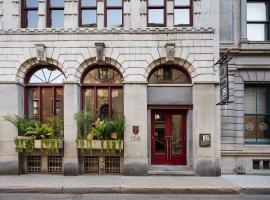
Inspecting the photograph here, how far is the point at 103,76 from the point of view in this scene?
44.6 ft

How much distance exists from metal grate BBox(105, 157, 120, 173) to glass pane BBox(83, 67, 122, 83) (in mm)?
3680

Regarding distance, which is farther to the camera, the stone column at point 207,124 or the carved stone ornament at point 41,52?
the carved stone ornament at point 41,52

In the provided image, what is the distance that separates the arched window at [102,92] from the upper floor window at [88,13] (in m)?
2.11

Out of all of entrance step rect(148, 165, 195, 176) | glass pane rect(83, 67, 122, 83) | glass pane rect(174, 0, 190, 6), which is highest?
glass pane rect(174, 0, 190, 6)

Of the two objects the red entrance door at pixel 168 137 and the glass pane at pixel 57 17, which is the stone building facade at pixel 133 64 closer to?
the red entrance door at pixel 168 137

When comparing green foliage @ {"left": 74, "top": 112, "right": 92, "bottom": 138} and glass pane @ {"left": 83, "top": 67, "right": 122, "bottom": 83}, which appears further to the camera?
glass pane @ {"left": 83, "top": 67, "right": 122, "bottom": 83}

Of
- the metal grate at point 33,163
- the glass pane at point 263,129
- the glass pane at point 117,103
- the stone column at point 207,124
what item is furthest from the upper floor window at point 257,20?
the metal grate at point 33,163

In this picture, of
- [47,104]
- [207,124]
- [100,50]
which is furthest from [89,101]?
[207,124]

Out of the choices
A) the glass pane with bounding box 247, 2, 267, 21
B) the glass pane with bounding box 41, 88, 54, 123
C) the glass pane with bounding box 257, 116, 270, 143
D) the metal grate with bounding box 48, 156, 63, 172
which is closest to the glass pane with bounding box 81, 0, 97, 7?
the glass pane with bounding box 41, 88, 54, 123

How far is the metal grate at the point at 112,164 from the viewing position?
43.4ft

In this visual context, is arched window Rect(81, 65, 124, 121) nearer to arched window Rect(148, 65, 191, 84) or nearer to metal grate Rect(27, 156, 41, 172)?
arched window Rect(148, 65, 191, 84)

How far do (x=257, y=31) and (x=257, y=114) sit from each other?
4.10 meters

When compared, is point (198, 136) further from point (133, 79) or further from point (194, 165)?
point (133, 79)

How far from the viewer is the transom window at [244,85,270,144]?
1377 centimetres
